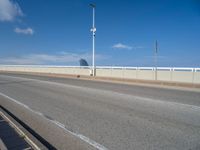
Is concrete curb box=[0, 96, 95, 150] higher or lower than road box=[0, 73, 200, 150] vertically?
lower

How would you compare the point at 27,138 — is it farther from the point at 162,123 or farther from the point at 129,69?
the point at 129,69

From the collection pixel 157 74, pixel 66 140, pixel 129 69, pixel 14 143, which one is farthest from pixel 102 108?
pixel 129 69

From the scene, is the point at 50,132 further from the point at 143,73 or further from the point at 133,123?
the point at 143,73

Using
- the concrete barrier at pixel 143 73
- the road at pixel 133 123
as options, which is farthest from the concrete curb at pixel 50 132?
the concrete barrier at pixel 143 73

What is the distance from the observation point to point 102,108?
8.91 m

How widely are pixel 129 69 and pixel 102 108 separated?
16594 millimetres

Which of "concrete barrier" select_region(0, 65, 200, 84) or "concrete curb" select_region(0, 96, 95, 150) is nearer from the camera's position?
"concrete curb" select_region(0, 96, 95, 150)

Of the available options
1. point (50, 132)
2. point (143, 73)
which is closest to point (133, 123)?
point (50, 132)

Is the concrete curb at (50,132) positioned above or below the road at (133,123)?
below

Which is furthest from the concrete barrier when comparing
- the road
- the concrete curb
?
the concrete curb

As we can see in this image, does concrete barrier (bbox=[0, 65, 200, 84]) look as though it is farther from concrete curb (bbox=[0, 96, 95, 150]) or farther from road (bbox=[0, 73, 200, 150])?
concrete curb (bbox=[0, 96, 95, 150])

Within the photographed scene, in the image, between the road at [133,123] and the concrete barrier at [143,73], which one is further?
the concrete barrier at [143,73]

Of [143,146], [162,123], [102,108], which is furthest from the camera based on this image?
[102,108]

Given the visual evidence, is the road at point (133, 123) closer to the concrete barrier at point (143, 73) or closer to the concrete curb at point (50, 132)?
the concrete curb at point (50, 132)
